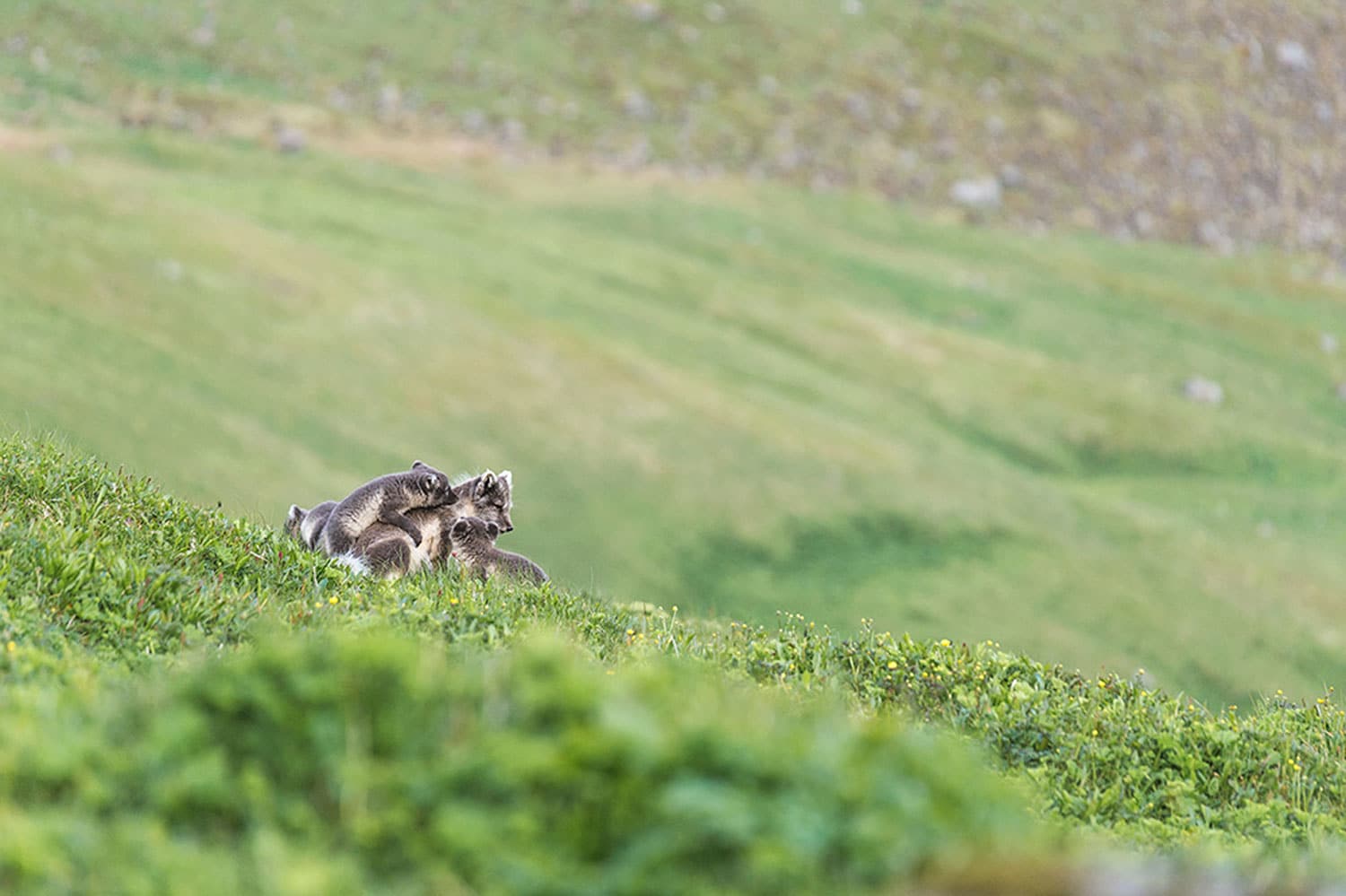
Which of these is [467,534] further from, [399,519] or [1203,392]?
[1203,392]

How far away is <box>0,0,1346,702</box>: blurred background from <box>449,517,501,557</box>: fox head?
1343 millimetres

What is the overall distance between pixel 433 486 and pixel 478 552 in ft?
2.16

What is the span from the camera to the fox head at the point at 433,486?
11.8 meters

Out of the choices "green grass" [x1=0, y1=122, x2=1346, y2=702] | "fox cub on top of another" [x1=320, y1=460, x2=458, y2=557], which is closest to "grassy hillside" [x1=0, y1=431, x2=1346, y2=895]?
"fox cub on top of another" [x1=320, y1=460, x2=458, y2=557]

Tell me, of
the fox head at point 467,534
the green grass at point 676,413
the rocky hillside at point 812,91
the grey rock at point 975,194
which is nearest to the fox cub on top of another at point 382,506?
the fox head at point 467,534

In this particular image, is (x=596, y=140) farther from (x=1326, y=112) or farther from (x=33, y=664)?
(x=33, y=664)

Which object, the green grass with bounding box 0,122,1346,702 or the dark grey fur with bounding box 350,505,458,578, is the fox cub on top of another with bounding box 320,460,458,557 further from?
the green grass with bounding box 0,122,1346,702

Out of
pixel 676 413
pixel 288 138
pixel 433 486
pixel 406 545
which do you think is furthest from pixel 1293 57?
pixel 406 545

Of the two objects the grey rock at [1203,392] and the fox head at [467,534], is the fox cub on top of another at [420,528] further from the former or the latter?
the grey rock at [1203,392]

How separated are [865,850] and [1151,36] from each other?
68235mm

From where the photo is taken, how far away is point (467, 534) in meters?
12.1

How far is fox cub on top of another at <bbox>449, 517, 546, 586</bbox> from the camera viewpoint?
12.0m

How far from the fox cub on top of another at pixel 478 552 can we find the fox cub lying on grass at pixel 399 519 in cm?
6

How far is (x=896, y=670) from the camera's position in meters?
10.3
